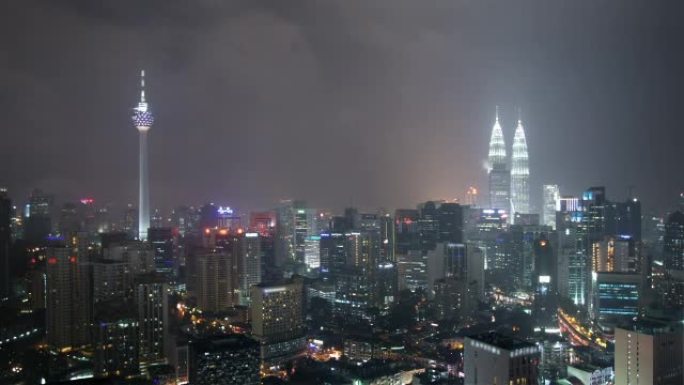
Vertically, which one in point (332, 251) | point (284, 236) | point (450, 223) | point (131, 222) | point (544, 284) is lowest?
point (544, 284)

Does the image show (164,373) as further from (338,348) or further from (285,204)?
(285,204)

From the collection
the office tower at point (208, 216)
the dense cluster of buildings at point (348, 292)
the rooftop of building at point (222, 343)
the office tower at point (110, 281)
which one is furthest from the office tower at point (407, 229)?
the rooftop of building at point (222, 343)

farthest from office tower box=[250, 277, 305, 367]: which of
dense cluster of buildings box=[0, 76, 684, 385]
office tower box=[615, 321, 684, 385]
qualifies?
office tower box=[615, 321, 684, 385]

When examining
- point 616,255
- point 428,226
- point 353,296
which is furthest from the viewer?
point 428,226

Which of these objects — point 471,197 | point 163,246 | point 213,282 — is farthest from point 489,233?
point 163,246

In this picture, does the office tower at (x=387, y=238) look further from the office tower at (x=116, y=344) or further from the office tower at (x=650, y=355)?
the office tower at (x=650, y=355)

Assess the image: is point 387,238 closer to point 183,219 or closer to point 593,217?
point 593,217

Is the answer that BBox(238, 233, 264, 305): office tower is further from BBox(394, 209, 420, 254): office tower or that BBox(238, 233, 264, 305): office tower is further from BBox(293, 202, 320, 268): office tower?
BBox(394, 209, 420, 254): office tower
